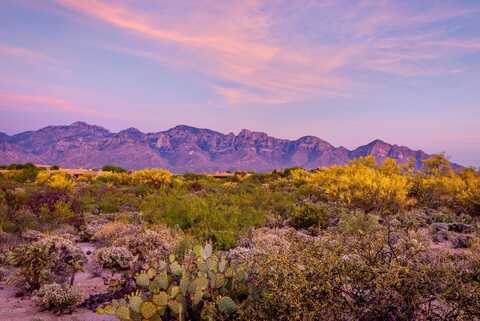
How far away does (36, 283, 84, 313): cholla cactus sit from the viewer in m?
5.65

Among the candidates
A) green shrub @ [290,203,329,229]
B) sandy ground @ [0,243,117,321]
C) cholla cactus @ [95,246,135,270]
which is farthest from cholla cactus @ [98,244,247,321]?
green shrub @ [290,203,329,229]

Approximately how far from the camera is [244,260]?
533cm

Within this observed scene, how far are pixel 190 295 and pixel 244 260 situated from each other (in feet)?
3.77

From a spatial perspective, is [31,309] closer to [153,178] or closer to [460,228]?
[460,228]

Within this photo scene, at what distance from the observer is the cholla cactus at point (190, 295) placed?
13.1 ft

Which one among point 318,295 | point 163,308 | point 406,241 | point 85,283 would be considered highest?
point 406,241

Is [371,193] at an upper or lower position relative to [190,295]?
upper

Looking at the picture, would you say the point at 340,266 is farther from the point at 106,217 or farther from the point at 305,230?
the point at 106,217

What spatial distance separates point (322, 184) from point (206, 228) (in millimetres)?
10267

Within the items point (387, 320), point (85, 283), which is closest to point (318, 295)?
point (387, 320)

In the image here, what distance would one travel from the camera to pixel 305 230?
37.9ft

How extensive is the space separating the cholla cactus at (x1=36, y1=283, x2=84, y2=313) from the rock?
37.1 feet

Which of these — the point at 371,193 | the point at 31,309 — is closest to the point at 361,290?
the point at 31,309

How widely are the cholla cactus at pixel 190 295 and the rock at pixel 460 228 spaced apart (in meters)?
10.3
